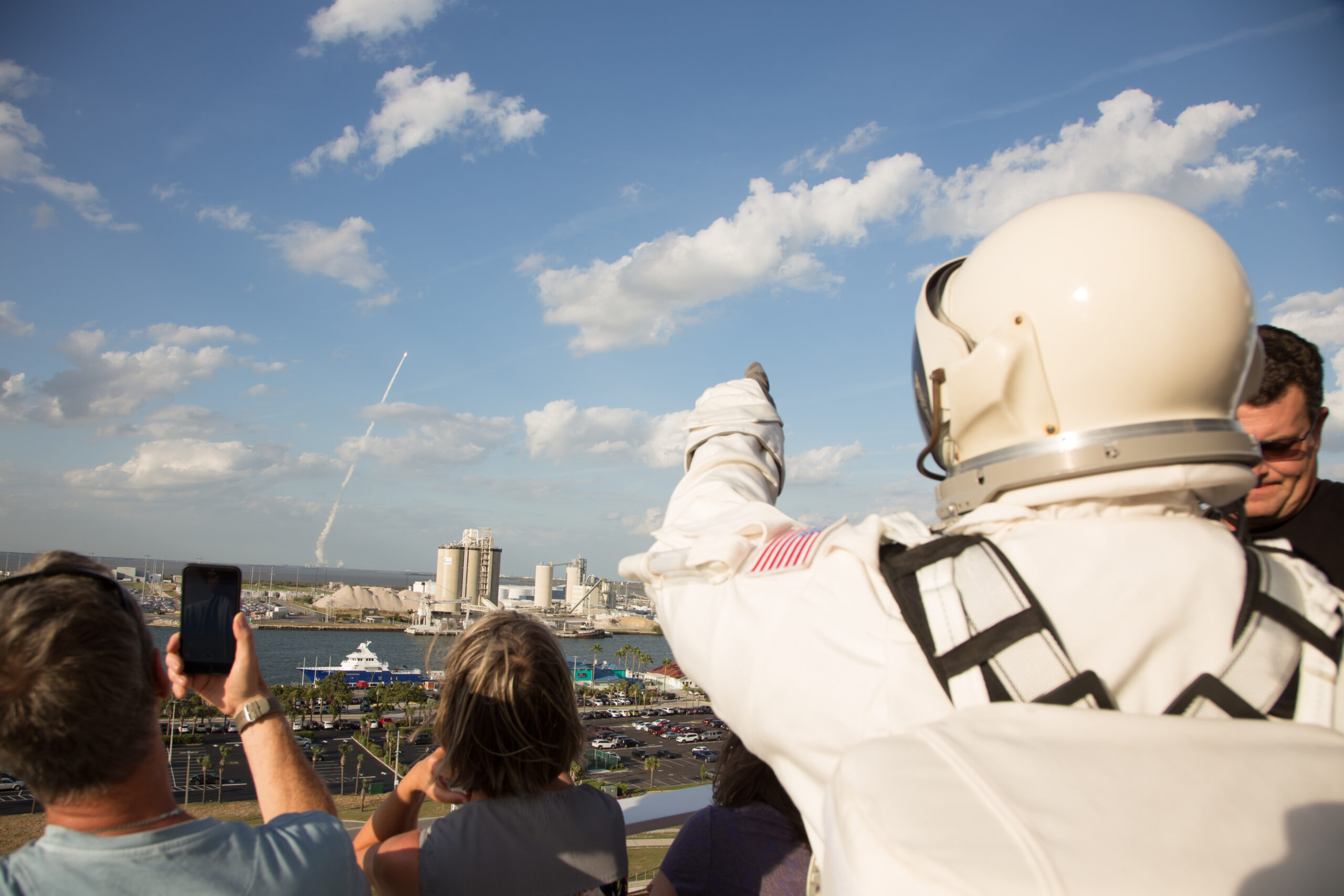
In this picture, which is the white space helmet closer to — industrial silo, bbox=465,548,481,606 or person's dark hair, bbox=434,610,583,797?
person's dark hair, bbox=434,610,583,797

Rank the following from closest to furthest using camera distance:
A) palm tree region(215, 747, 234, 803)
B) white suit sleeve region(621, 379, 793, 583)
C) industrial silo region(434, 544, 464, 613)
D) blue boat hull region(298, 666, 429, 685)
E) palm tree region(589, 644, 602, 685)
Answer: white suit sleeve region(621, 379, 793, 583)
palm tree region(215, 747, 234, 803)
blue boat hull region(298, 666, 429, 685)
palm tree region(589, 644, 602, 685)
industrial silo region(434, 544, 464, 613)

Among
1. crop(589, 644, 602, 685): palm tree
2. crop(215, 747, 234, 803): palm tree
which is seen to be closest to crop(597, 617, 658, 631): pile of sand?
crop(589, 644, 602, 685): palm tree

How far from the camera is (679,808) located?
3.51 metres

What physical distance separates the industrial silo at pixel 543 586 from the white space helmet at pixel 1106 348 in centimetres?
9704

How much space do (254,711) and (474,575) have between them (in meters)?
99.7

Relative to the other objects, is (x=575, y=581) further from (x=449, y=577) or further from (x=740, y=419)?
(x=740, y=419)

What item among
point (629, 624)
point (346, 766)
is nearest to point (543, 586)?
point (629, 624)

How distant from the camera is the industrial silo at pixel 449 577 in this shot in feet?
309

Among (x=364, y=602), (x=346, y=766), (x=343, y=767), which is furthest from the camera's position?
(x=364, y=602)

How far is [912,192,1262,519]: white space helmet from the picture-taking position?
1051 mm

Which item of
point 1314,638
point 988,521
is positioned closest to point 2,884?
point 988,521

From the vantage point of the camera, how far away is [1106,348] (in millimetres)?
1059

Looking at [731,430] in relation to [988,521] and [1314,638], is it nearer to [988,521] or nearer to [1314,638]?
[988,521]

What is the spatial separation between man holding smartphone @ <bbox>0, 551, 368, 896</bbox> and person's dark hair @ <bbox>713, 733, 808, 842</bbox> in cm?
92
